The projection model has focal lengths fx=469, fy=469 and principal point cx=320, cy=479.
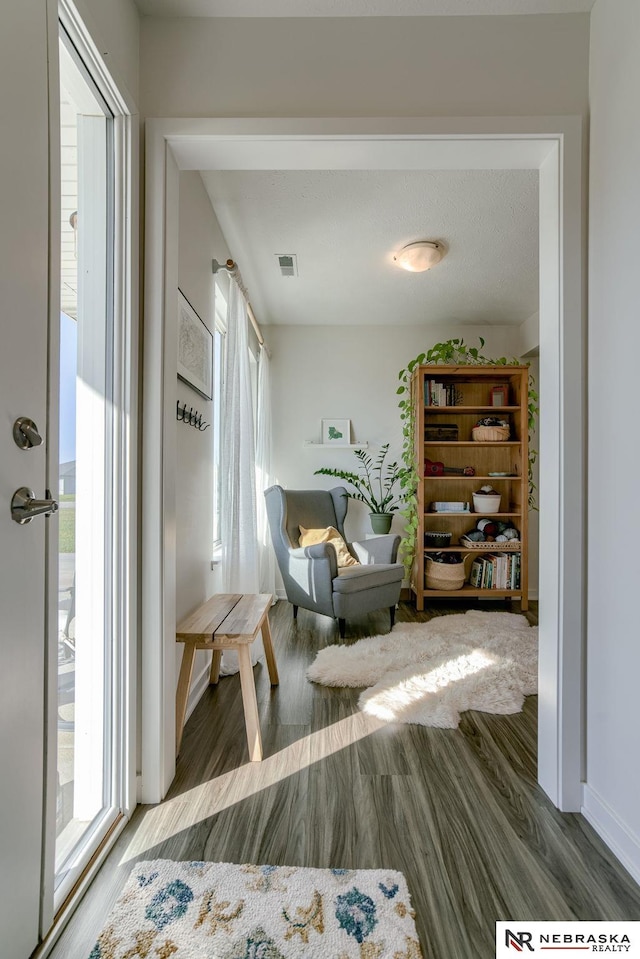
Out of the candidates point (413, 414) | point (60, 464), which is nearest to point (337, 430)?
point (413, 414)

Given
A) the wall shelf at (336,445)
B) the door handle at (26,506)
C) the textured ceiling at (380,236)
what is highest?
the textured ceiling at (380,236)

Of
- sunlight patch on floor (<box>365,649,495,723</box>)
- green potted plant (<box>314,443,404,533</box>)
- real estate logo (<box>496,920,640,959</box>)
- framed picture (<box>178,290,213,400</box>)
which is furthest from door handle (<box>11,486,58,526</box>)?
green potted plant (<box>314,443,404,533</box>)

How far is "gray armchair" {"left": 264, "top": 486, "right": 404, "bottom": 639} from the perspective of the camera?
3.02m

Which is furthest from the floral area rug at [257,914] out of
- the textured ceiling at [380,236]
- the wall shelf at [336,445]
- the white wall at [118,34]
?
the wall shelf at [336,445]

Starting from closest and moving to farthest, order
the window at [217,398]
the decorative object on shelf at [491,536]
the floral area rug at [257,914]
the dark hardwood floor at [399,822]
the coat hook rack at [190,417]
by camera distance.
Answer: the floral area rug at [257,914] → the dark hardwood floor at [399,822] → the coat hook rack at [190,417] → the window at [217,398] → the decorative object on shelf at [491,536]

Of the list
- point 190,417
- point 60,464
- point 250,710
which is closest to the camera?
point 60,464

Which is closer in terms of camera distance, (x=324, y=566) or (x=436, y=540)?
(x=324, y=566)

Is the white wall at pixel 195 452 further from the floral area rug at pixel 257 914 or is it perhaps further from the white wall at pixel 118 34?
the floral area rug at pixel 257 914

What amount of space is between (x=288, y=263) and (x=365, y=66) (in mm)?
1632

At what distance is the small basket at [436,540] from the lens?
4.04 m

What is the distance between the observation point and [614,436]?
134cm

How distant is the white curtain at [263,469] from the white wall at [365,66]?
2228 millimetres

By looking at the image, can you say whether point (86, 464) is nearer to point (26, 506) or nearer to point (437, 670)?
point (26, 506)

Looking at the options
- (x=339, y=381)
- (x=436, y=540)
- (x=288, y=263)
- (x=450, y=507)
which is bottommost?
(x=436, y=540)
